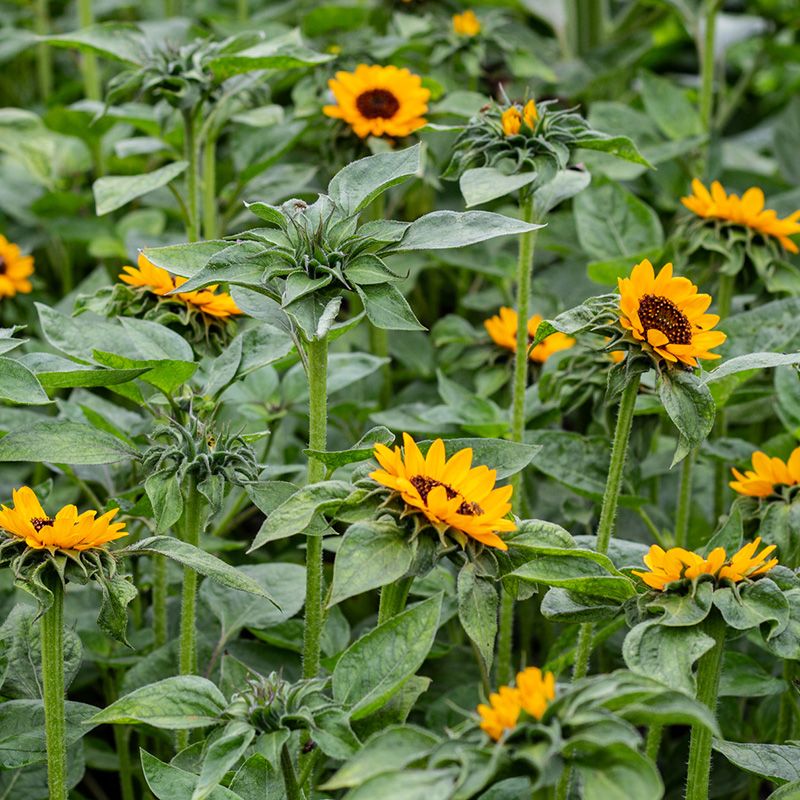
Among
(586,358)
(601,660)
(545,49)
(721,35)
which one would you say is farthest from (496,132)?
(721,35)

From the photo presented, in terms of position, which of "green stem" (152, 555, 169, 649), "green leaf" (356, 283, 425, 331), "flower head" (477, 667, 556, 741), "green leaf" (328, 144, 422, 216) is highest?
"green leaf" (328, 144, 422, 216)

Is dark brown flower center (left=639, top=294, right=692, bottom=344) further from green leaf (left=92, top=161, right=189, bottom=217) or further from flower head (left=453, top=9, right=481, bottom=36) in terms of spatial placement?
flower head (left=453, top=9, right=481, bottom=36)

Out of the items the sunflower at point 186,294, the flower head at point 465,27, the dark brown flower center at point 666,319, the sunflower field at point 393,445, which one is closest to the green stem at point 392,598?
the sunflower field at point 393,445

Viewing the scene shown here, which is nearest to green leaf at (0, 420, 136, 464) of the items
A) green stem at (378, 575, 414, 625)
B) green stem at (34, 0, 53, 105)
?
green stem at (378, 575, 414, 625)

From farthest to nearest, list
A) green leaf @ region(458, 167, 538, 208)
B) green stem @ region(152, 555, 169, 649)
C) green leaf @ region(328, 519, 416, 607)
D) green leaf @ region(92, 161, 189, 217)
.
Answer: green leaf @ region(92, 161, 189, 217), green stem @ region(152, 555, 169, 649), green leaf @ region(458, 167, 538, 208), green leaf @ region(328, 519, 416, 607)

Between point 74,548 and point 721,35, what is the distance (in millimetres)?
1857

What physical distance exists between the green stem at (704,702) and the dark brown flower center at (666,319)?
20 cm

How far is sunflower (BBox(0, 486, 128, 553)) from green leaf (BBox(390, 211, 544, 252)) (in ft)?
0.89

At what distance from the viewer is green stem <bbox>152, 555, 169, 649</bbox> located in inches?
44.1

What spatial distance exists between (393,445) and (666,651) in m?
0.44

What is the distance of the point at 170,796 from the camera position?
83 centimetres

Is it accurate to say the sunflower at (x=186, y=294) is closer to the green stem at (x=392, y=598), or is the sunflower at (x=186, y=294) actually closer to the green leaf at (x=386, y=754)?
the green stem at (x=392, y=598)

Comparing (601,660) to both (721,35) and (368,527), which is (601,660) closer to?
(368,527)

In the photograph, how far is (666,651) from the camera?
2.67 feet
